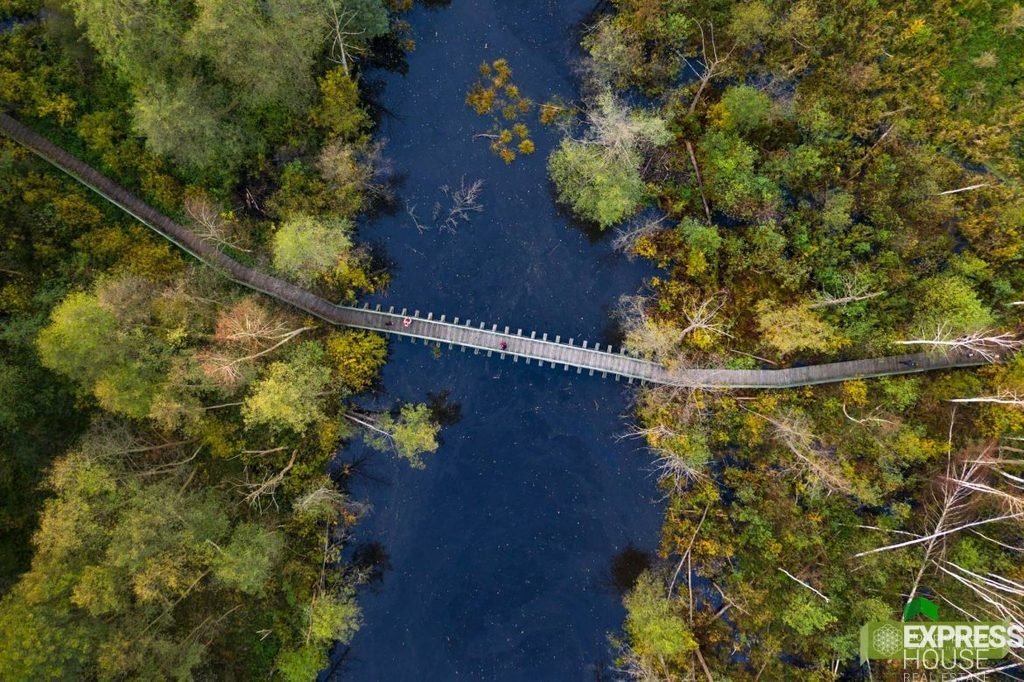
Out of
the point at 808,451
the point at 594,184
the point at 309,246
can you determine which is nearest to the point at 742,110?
the point at 594,184

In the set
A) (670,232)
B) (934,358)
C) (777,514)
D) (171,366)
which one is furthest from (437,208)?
(934,358)

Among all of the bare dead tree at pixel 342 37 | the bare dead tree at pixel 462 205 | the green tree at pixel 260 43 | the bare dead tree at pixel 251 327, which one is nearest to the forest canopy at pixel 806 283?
the bare dead tree at pixel 462 205

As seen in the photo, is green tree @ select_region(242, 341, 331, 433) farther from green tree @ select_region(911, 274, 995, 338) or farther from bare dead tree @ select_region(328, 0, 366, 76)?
green tree @ select_region(911, 274, 995, 338)

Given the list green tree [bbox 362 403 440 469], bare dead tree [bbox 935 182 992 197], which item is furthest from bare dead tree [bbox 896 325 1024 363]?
green tree [bbox 362 403 440 469]

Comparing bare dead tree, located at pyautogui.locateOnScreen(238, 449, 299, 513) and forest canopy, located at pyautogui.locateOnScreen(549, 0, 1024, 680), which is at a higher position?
forest canopy, located at pyautogui.locateOnScreen(549, 0, 1024, 680)

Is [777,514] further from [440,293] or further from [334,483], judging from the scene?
[334,483]

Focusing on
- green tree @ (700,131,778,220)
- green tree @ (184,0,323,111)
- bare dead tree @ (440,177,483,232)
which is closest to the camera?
green tree @ (184,0,323,111)

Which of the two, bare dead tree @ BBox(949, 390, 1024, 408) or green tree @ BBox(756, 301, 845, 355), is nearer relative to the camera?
bare dead tree @ BBox(949, 390, 1024, 408)
